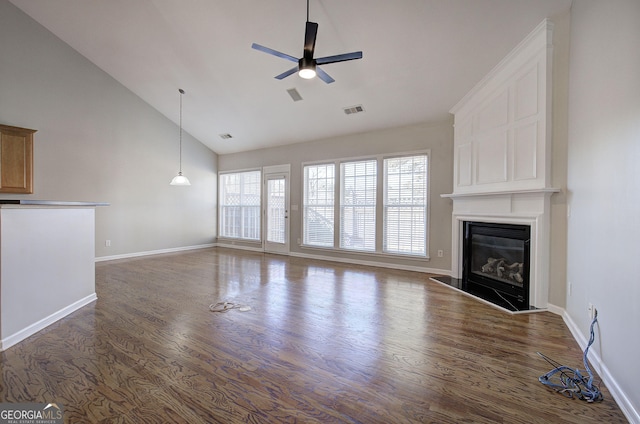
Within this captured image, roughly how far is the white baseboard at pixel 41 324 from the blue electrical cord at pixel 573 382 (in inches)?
161

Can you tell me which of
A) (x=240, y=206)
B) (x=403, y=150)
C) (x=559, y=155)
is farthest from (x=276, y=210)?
(x=559, y=155)

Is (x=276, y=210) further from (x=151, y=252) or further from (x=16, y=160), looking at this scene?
(x=16, y=160)

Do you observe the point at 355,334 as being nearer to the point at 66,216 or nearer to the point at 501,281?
the point at 501,281

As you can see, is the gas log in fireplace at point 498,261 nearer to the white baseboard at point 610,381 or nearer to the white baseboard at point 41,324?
the white baseboard at point 610,381

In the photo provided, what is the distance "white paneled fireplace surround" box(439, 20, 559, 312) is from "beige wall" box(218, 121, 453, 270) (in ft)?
1.68

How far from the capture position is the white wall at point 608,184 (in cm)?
164

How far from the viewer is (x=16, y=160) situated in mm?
4492

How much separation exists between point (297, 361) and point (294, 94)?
438cm

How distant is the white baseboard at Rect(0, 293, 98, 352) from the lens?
2279 mm

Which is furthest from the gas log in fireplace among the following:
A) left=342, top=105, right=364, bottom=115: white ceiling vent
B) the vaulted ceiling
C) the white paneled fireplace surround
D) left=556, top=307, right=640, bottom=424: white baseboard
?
left=342, top=105, right=364, bottom=115: white ceiling vent

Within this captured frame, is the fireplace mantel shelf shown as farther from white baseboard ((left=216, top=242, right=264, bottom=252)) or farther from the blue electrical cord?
white baseboard ((left=216, top=242, right=264, bottom=252))

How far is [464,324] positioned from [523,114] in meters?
2.57

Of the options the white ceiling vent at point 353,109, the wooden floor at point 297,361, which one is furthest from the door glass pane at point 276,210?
the wooden floor at point 297,361

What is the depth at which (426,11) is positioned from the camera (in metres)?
3.11
